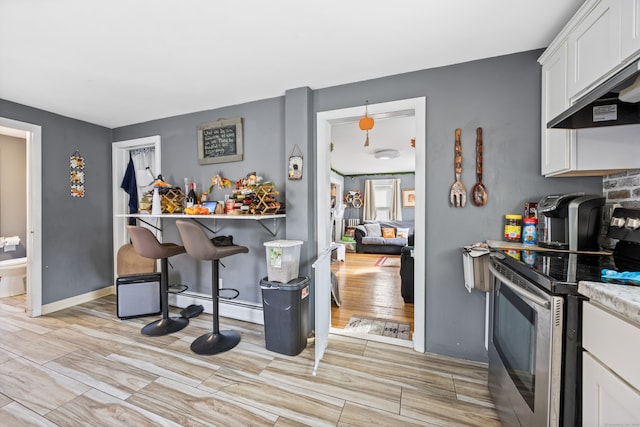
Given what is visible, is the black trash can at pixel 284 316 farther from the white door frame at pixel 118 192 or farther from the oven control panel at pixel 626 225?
the white door frame at pixel 118 192

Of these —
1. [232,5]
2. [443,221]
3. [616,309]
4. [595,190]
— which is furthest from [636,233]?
[232,5]

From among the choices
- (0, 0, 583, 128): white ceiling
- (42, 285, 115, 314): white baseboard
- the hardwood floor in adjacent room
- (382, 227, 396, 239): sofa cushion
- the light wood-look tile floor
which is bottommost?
the light wood-look tile floor

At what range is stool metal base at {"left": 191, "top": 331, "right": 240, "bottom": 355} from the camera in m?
2.09

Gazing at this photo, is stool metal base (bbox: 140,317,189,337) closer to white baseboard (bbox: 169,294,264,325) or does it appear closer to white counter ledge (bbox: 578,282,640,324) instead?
white baseboard (bbox: 169,294,264,325)

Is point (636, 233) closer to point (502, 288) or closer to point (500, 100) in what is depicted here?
point (502, 288)

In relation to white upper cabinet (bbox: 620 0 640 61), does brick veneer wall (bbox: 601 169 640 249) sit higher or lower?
lower

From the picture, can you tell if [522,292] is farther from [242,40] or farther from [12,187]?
[12,187]

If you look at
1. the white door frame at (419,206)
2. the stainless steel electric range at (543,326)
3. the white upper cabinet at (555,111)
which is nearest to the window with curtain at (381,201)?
the white door frame at (419,206)

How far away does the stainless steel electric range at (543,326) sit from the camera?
898 mm

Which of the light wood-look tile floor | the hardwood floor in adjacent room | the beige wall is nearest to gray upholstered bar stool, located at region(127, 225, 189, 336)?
the light wood-look tile floor

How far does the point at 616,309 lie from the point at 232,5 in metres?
2.06

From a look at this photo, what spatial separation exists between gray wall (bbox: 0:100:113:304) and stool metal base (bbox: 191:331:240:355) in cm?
212

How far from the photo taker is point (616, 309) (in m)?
0.74

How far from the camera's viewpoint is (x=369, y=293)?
11.7ft
